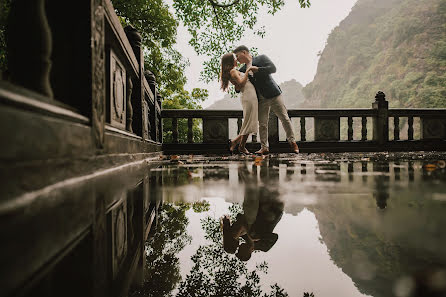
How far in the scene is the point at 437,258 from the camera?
52cm

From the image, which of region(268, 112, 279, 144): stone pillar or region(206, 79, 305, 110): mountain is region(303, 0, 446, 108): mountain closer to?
region(206, 79, 305, 110): mountain

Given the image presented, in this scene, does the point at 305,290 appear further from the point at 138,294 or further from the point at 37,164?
the point at 37,164

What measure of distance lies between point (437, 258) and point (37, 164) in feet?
3.64

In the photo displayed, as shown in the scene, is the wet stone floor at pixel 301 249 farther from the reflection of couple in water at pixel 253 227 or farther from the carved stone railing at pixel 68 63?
the carved stone railing at pixel 68 63

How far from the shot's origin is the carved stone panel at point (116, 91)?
109 inches

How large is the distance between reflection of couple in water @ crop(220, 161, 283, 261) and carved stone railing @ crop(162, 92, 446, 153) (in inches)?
307

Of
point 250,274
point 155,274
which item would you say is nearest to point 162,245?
point 155,274

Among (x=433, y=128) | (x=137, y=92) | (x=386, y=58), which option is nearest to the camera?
(x=137, y=92)

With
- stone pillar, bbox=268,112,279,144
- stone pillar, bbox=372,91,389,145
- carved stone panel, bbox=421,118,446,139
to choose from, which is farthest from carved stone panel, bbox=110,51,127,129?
carved stone panel, bbox=421,118,446,139

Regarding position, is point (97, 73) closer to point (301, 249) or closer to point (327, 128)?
point (301, 249)

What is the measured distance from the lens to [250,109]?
6.21 m

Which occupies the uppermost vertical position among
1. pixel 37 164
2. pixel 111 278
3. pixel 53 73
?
pixel 53 73

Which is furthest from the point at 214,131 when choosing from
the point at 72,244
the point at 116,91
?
the point at 72,244

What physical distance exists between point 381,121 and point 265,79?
5.57 metres
